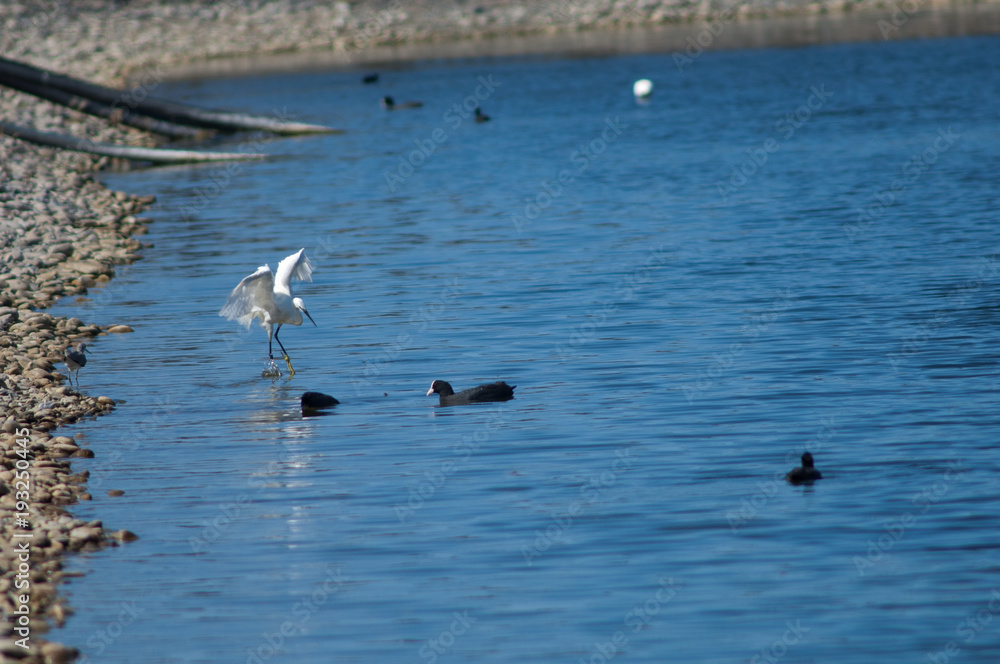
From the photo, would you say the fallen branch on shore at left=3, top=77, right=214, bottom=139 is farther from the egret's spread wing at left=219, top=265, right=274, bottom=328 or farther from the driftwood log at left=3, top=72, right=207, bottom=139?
the egret's spread wing at left=219, top=265, right=274, bottom=328

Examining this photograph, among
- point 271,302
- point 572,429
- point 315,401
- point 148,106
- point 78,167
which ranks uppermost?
point 148,106

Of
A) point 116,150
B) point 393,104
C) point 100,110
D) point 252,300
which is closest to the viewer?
point 252,300

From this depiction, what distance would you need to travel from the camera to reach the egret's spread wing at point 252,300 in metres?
14.5

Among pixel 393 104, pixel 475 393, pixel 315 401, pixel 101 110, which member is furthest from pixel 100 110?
pixel 475 393

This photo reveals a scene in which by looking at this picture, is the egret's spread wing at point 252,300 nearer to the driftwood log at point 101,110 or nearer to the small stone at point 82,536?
the small stone at point 82,536

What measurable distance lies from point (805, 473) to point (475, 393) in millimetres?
3913

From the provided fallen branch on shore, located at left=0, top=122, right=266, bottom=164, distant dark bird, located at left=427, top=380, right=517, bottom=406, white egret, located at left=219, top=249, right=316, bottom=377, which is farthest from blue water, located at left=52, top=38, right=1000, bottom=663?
fallen branch on shore, located at left=0, top=122, right=266, bottom=164

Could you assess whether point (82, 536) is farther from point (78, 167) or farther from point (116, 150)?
point (116, 150)

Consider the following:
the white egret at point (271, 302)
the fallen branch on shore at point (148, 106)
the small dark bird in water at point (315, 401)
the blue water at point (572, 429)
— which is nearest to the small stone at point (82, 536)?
the blue water at point (572, 429)

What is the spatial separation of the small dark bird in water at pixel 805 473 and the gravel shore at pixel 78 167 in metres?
5.33

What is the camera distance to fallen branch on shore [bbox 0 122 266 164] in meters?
34.4

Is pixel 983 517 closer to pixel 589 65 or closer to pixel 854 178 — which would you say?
pixel 854 178

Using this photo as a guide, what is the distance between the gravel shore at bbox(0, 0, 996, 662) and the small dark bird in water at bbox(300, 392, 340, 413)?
224 centimetres

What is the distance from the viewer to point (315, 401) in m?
13.1
